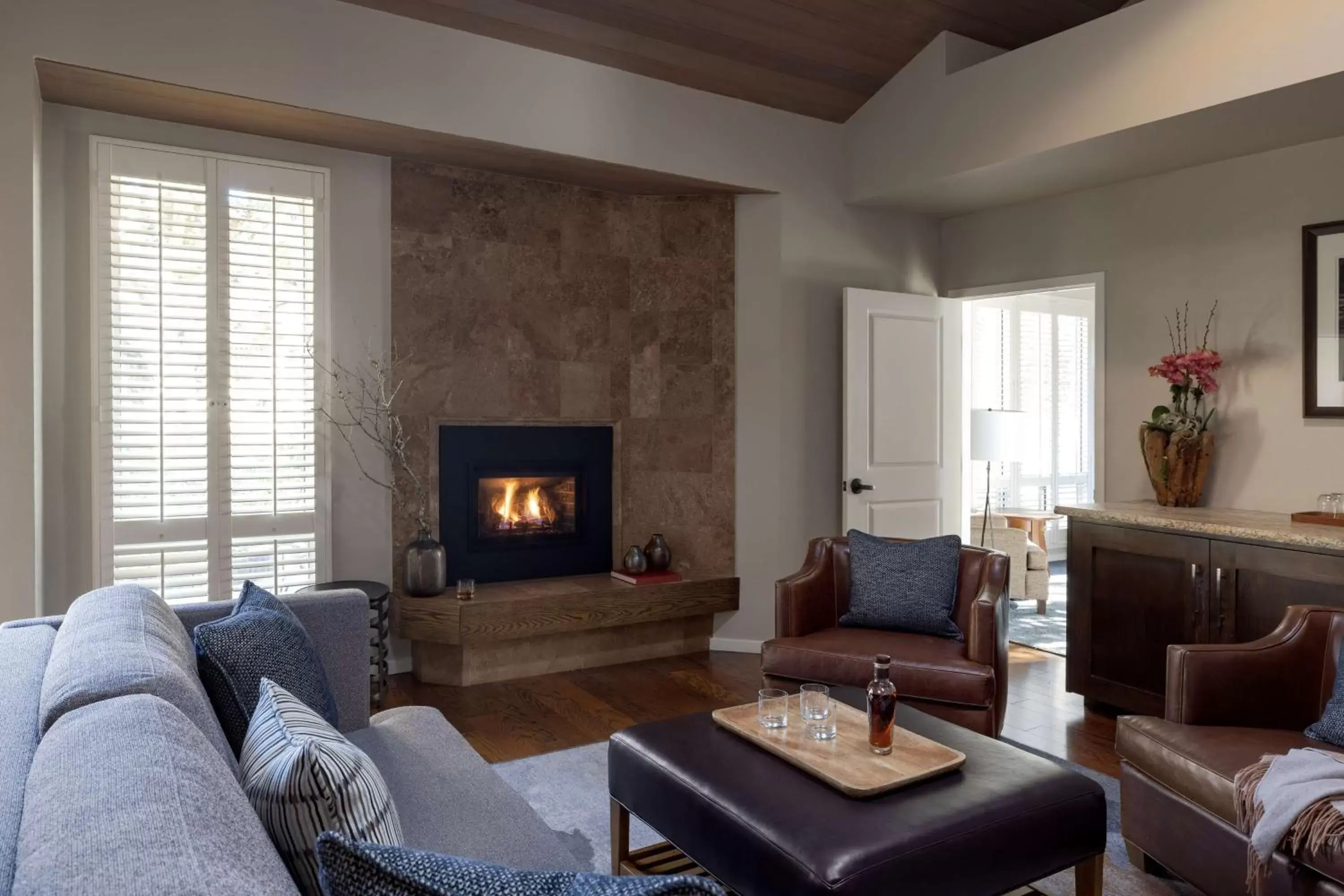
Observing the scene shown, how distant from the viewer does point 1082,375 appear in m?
8.38

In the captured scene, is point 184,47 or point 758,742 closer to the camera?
point 758,742

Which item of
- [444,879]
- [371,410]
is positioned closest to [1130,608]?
[371,410]

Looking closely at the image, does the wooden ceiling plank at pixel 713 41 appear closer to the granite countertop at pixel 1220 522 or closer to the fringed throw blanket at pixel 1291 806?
the granite countertop at pixel 1220 522

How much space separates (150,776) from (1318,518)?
401cm

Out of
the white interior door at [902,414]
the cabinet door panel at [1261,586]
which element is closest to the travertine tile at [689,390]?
the white interior door at [902,414]

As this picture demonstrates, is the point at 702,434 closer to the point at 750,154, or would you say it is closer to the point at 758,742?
the point at 750,154

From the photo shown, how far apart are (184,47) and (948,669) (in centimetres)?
362

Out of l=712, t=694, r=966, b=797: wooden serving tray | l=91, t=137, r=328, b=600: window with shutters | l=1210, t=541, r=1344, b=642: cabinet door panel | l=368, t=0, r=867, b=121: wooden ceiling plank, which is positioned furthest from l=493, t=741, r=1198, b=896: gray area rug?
l=368, t=0, r=867, b=121: wooden ceiling plank

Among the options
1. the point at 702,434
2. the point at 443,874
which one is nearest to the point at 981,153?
the point at 702,434

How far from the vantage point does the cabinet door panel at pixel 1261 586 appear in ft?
10.3

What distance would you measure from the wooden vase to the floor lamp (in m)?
1.66

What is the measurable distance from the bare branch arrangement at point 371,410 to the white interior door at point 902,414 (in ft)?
7.72

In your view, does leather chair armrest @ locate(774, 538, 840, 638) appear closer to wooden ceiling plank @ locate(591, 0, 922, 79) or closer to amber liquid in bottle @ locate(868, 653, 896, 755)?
amber liquid in bottle @ locate(868, 653, 896, 755)

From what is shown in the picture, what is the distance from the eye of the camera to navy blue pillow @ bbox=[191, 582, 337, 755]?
1.79 meters
